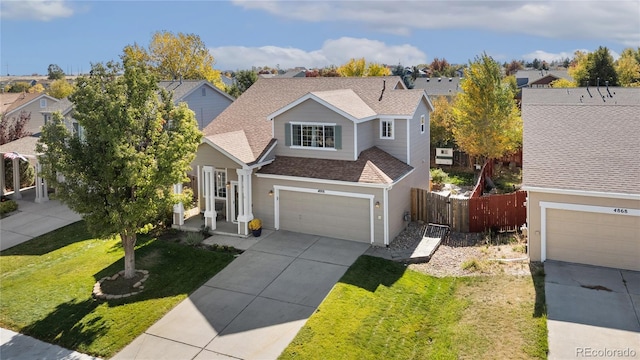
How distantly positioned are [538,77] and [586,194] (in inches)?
2432

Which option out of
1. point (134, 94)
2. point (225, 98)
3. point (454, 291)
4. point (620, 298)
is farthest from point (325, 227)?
point (225, 98)

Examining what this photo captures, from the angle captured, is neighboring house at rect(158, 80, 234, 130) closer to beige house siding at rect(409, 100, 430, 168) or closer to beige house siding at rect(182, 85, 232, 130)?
beige house siding at rect(182, 85, 232, 130)

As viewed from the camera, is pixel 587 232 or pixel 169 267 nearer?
pixel 587 232

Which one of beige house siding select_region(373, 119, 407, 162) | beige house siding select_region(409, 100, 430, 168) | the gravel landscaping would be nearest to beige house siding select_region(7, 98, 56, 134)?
beige house siding select_region(373, 119, 407, 162)

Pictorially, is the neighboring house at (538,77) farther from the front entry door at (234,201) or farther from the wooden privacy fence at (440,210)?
the front entry door at (234,201)

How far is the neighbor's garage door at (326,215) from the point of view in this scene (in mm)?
18562

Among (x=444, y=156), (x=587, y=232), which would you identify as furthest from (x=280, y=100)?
(x=587, y=232)

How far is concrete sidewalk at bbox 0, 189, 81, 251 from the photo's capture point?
68.8ft

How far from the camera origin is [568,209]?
15.5 m

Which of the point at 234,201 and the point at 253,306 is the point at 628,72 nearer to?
the point at 234,201

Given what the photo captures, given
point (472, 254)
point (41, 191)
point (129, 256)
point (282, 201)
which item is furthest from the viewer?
point (41, 191)

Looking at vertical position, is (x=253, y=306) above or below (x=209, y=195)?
below

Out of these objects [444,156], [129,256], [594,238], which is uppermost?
[444,156]

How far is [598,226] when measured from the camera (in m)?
15.2
